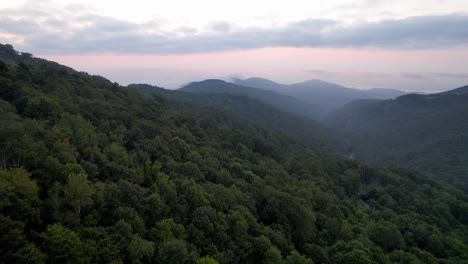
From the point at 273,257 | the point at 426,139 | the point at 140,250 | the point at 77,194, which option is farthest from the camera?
the point at 426,139

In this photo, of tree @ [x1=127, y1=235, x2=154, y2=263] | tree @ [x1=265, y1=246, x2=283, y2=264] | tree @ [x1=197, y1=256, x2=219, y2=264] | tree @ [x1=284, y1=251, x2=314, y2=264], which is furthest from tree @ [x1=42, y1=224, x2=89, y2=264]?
tree @ [x1=284, y1=251, x2=314, y2=264]

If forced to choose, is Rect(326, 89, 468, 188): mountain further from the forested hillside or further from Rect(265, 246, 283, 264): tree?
Rect(265, 246, 283, 264): tree

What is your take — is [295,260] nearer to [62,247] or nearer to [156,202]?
[156,202]

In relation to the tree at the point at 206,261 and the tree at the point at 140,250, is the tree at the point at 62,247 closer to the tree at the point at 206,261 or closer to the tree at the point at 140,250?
the tree at the point at 140,250

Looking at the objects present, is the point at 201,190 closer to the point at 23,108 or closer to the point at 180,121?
the point at 23,108

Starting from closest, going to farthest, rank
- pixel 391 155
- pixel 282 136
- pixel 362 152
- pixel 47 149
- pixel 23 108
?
pixel 47 149, pixel 23 108, pixel 282 136, pixel 391 155, pixel 362 152

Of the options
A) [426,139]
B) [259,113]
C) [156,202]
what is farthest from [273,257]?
[259,113]

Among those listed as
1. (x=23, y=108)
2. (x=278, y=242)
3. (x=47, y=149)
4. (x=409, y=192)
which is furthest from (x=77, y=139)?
(x=409, y=192)
